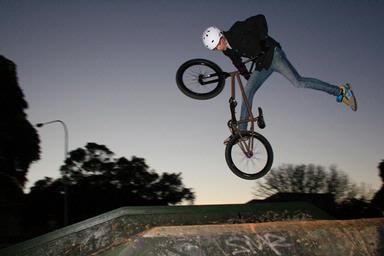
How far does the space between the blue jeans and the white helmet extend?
2.55ft

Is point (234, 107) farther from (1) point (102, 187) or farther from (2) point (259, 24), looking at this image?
(1) point (102, 187)

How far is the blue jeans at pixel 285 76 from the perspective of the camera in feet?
18.2

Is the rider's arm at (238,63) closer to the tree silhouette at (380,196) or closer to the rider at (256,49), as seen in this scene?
the rider at (256,49)

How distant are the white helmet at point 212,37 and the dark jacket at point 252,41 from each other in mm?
109

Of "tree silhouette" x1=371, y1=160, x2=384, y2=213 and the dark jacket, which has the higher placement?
"tree silhouette" x1=371, y1=160, x2=384, y2=213

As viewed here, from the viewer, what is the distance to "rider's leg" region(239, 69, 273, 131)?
5686 mm

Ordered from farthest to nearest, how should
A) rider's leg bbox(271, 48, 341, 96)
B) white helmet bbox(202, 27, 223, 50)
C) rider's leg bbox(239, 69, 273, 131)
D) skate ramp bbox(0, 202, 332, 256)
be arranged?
1. rider's leg bbox(239, 69, 273, 131)
2. rider's leg bbox(271, 48, 341, 96)
3. white helmet bbox(202, 27, 223, 50)
4. skate ramp bbox(0, 202, 332, 256)

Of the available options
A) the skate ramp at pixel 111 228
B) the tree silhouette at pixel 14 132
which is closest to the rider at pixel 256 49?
the skate ramp at pixel 111 228

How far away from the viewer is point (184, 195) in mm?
44188

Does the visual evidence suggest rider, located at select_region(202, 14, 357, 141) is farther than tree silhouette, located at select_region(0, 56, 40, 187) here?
No

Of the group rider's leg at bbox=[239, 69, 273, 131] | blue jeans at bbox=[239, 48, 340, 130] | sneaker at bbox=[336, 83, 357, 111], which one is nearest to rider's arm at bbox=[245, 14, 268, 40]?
blue jeans at bbox=[239, 48, 340, 130]

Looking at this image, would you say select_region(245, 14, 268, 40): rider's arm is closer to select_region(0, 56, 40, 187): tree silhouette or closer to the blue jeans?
the blue jeans

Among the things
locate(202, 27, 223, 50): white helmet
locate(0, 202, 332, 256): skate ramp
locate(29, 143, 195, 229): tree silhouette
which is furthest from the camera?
locate(29, 143, 195, 229): tree silhouette

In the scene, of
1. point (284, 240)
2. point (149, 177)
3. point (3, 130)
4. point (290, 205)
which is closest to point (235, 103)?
point (290, 205)
